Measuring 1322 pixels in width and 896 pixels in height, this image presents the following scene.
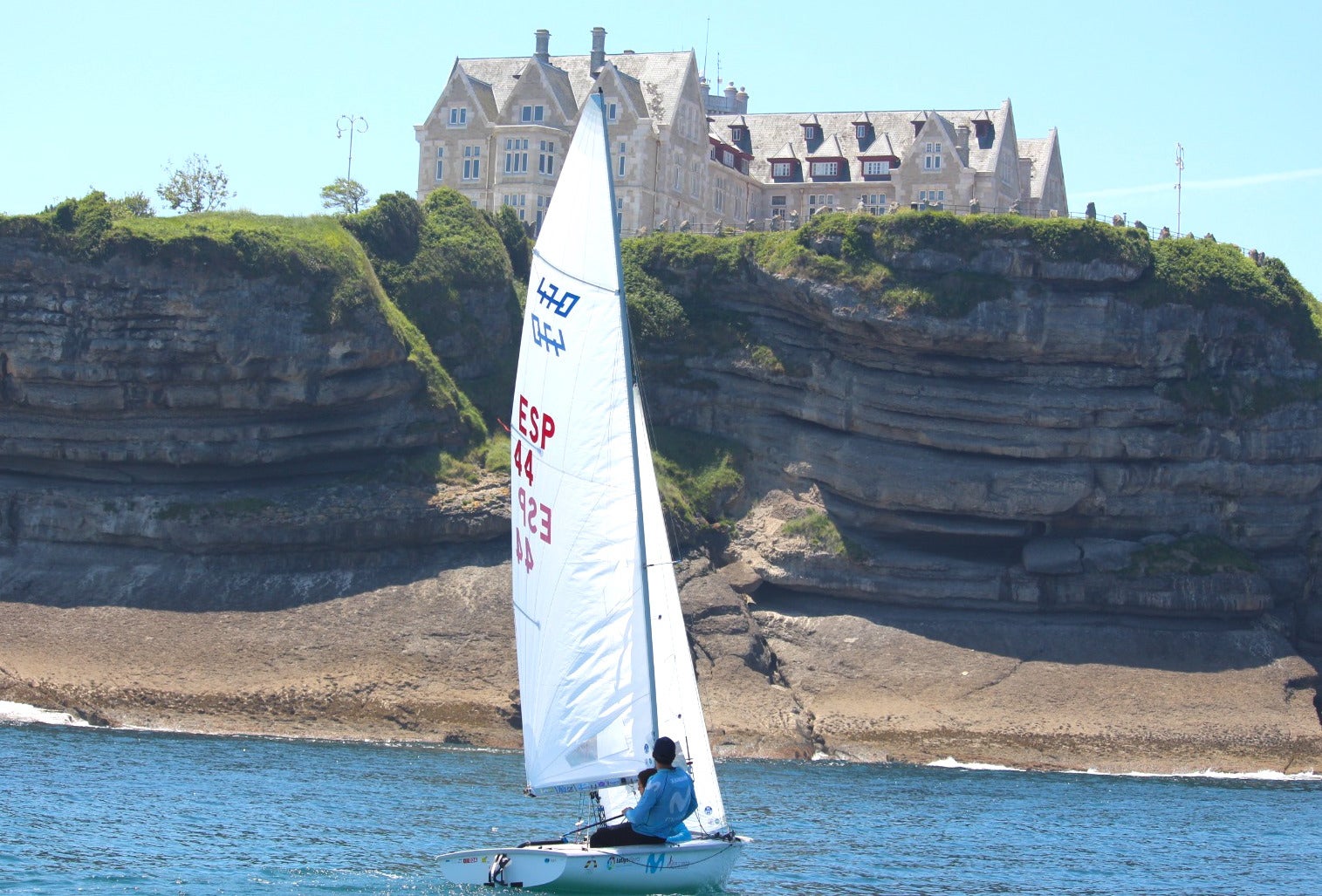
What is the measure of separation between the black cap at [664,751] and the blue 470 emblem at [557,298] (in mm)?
7844

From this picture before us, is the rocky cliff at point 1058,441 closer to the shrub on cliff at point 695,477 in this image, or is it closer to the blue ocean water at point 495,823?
the shrub on cliff at point 695,477

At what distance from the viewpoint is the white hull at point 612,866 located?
29.7 metres

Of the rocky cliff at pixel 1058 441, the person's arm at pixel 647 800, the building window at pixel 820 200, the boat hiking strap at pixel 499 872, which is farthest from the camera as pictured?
the building window at pixel 820 200

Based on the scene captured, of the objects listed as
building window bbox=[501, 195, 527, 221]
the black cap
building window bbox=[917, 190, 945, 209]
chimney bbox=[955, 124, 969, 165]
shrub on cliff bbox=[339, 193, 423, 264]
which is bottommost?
the black cap

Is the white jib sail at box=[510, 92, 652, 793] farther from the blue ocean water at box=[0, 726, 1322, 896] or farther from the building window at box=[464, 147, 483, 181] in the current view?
the building window at box=[464, 147, 483, 181]

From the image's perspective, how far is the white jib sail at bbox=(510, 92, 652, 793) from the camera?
30.8m

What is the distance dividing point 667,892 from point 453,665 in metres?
33.8

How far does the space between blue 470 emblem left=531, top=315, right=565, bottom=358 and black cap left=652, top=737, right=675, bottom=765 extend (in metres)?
7.23

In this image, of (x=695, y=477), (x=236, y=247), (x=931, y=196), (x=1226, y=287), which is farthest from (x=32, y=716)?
(x=931, y=196)

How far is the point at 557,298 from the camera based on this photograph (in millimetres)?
31469

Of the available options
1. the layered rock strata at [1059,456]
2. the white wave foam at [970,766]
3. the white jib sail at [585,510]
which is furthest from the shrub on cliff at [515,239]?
the white jib sail at [585,510]

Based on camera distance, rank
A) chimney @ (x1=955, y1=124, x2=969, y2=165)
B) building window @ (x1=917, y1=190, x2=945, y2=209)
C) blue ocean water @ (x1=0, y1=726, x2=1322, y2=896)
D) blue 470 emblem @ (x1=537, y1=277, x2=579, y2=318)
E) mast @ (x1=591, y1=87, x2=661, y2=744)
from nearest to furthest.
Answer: mast @ (x1=591, y1=87, x2=661, y2=744)
blue 470 emblem @ (x1=537, y1=277, x2=579, y2=318)
blue ocean water @ (x1=0, y1=726, x2=1322, y2=896)
building window @ (x1=917, y1=190, x2=945, y2=209)
chimney @ (x1=955, y1=124, x2=969, y2=165)

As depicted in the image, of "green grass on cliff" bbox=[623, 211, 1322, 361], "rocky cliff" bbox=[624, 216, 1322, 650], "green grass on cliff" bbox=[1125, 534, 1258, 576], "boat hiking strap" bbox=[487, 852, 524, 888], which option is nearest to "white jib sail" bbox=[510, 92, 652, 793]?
"boat hiking strap" bbox=[487, 852, 524, 888]

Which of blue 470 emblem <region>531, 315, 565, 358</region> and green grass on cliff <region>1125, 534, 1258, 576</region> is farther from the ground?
blue 470 emblem <region>531, 315, 565, 358</region>
